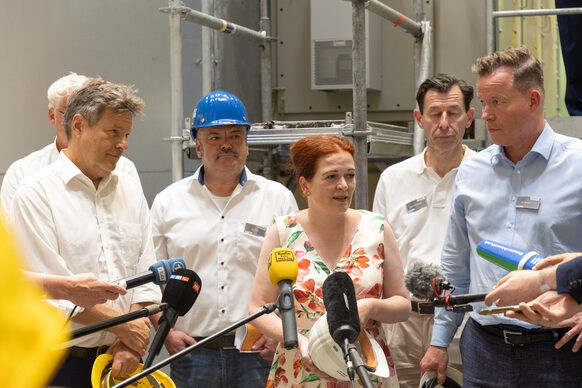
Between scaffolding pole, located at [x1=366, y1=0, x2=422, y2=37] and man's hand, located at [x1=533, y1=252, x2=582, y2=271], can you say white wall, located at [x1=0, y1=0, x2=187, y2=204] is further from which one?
man's hand, located at [x1=533, y1=252, x2=582, y2=271]

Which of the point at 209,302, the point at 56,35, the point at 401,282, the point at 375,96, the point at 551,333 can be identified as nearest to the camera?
the point at 551,333

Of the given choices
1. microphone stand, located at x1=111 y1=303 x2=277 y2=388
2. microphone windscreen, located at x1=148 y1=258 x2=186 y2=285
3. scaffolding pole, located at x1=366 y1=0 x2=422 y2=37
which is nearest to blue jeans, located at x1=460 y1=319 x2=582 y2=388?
microphone stand, located at x1=111 y1=303 x2=277 y2=388

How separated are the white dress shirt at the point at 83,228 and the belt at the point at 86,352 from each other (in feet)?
0.09

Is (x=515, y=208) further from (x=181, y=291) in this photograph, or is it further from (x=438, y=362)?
(x=181, y=291)

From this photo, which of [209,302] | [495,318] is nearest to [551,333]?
[495,318]

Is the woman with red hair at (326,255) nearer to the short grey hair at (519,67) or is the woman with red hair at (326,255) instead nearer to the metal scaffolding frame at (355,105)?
the short grey hair at (519,67)

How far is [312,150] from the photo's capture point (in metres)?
2.79

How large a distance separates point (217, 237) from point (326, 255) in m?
0.70

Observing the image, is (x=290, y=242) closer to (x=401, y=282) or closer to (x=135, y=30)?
(x=401, y=282)

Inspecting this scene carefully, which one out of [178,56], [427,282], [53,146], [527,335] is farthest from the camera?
[178,56]

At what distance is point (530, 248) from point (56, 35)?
12.4ft

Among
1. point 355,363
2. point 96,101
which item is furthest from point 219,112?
point 355,363

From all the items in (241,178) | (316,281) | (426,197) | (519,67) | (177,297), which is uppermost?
(519,67)

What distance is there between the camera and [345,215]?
2.79 metres
